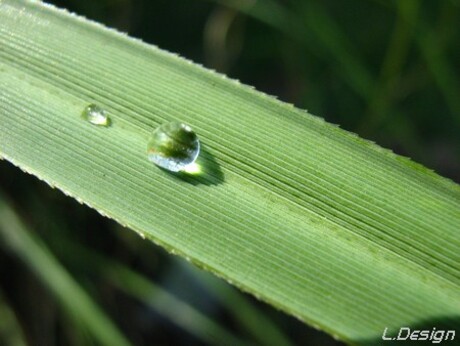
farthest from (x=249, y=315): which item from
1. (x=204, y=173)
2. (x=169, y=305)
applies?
(x=204, y=173)

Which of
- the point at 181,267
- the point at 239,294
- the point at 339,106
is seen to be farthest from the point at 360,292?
the point at 339,106

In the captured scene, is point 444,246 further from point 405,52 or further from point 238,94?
point 405,52

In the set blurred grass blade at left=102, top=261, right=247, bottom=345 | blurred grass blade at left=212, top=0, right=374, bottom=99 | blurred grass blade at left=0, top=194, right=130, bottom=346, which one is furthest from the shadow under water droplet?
blurred grass blade at left=212, top=0, right=374, bottom=99

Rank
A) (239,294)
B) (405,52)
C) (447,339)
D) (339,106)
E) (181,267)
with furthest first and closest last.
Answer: (339,106) < (405,52) < (181,267) < (239,294) < (447,339)

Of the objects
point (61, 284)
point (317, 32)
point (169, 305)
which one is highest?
point (317, 32)

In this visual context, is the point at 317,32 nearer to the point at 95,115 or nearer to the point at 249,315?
the point at 249,315

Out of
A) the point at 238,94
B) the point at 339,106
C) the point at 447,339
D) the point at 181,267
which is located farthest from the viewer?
the point at 339,106

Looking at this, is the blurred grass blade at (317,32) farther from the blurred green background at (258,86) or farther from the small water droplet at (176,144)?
the small water droplet at (176,144)

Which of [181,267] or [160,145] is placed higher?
[181,267]
